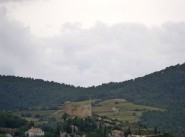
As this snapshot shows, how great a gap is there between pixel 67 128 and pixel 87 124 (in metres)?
6.12

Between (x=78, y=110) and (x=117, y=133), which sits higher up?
(x=78, y=110)

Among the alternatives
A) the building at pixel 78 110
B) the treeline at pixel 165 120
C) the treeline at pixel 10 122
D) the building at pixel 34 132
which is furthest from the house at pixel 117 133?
the treeline at pixel 10 122

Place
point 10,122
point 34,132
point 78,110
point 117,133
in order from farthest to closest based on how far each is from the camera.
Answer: point 10,122 < point 78,110 < point 34,132 < point 117,133

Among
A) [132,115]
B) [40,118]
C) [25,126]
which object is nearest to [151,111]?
[132,115]

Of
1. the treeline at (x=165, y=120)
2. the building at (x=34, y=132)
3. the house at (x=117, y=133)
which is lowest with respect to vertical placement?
the house at (x=117, y=133)

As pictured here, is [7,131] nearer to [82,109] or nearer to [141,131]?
[82,109]

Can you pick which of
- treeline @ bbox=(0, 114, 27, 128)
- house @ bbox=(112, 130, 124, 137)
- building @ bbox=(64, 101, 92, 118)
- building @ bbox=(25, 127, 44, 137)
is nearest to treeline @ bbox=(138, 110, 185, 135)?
building @ bbox=(64, 101, 92, 118)

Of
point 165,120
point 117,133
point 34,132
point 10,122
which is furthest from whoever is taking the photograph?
point 165,120

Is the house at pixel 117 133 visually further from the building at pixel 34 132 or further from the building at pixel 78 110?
the building at pixel 34 132

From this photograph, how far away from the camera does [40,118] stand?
197 metres

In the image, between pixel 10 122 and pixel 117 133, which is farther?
pixel 10 122

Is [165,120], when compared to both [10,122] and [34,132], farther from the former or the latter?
[10,122]

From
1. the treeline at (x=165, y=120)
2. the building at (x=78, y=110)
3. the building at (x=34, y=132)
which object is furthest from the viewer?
the treeline at (x=165, y=120)

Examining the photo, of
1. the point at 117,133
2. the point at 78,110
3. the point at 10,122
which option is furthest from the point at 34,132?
the point at 117,133
